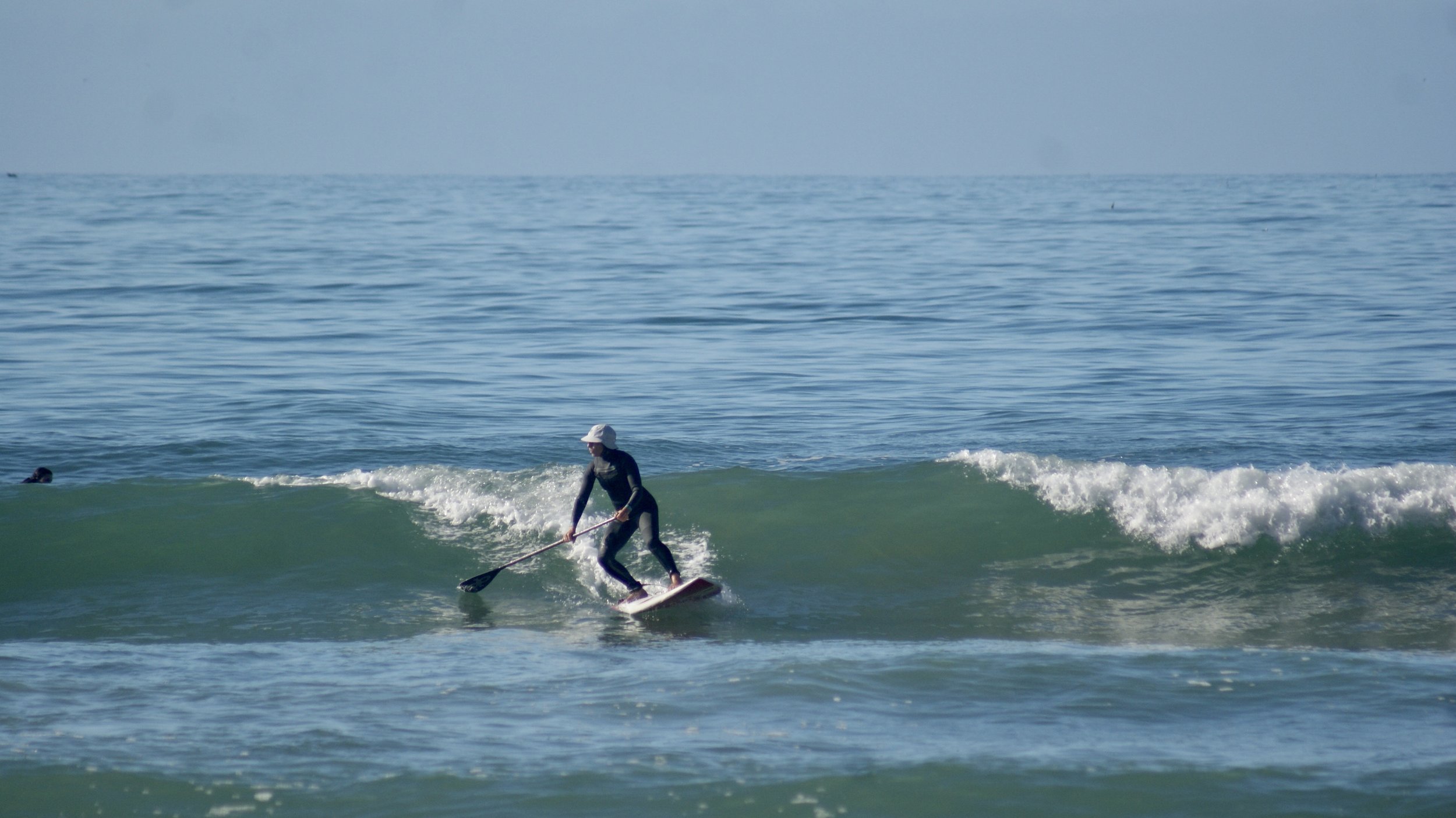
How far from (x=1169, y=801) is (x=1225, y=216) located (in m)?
56.1

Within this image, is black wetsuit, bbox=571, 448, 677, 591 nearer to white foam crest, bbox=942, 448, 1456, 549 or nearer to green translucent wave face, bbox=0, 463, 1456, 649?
green translucent wave face, bbox=0, 463, 1456, 649

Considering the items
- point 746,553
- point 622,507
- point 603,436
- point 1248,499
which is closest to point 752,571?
point 746,553

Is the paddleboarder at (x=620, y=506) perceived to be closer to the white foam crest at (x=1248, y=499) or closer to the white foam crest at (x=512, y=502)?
the white foam crest at (x=512, y=502)

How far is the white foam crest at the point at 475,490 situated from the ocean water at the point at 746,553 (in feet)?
0.20

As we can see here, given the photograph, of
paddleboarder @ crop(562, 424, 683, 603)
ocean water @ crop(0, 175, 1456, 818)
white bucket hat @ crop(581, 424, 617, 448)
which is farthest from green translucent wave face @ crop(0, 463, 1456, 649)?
white bucket hat @ crop(581, 424, 617, 448)

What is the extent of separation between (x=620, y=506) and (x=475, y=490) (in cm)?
383

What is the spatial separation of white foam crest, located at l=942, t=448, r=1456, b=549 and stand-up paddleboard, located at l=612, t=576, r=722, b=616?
5.03 meters

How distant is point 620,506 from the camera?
11.7 m

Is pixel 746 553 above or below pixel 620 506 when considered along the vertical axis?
below

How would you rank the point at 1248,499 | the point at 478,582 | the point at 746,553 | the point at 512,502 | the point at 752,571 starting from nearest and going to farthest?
the point at 478,582
the point at 752,571
the point at 1248,499
the point at 746,553
the point at 512,502

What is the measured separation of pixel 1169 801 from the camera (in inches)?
273

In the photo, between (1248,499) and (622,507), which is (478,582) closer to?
(622,507)

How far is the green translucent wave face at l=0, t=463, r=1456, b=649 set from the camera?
37.2ft

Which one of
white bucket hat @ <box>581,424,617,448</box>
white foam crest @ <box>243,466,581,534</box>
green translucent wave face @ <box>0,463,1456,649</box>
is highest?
white bucket hat @ <box>581,424,617,448</box>
